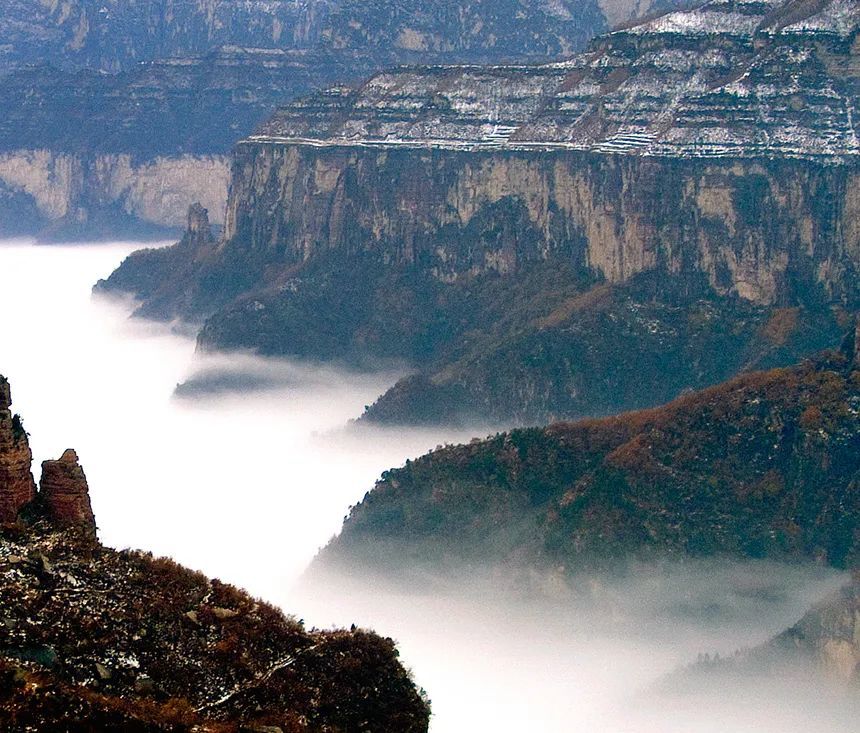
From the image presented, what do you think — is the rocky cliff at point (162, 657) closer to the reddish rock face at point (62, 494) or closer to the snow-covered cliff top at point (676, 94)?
the reddish rock face at point (62, 494)

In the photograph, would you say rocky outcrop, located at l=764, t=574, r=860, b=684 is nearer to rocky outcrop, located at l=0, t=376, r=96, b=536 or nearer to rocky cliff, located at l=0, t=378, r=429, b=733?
rocky outcrop, located at l=0, t=376, r=96, b=536

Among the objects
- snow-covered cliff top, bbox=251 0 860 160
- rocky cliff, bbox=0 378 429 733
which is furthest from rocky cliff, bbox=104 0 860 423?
rocky cliff, bbox=0 378 429 733

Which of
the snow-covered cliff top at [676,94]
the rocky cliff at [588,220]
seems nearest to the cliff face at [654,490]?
the rocky cliff at [588,220]

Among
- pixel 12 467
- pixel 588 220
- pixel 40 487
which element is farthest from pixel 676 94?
pixel 12 467

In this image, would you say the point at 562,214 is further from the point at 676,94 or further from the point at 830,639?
the point at 830,639

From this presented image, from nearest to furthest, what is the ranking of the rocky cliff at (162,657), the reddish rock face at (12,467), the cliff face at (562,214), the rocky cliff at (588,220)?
the rocky cliff at (162,657)
the reddish rock face at (12,467)
the rocky cliff at (588,220)
the cliff face at (562,214)

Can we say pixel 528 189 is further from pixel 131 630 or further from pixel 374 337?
pixel 131 630

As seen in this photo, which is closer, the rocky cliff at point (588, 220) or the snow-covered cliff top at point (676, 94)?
the rocky cliff at point (588, 220)
